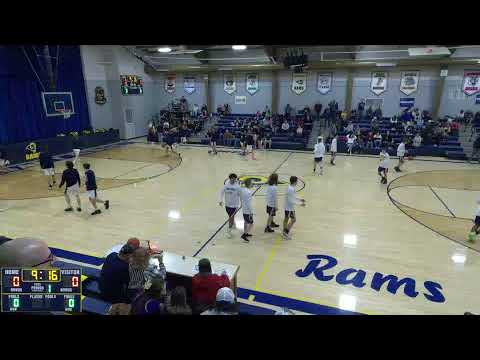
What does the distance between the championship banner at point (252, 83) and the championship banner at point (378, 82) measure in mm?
8229

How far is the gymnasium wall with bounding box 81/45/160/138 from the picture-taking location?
2131 cm

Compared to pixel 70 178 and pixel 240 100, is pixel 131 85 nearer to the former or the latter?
pixel 240 100

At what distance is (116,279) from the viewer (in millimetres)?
3938

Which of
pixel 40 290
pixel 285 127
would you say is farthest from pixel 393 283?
pixel 285 127

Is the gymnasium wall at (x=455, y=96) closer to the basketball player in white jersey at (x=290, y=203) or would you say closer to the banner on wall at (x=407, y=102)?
the banner on wall at (x=407, y=102)

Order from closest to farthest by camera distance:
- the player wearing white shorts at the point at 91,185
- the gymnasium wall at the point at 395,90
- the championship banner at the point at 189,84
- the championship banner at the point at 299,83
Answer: the player wearing white shorts at the point at 91,185 → the gymnasium wall at the point at 395,90 → the championship banner at the point at 299,83 → the championship banner at the point at 189,84

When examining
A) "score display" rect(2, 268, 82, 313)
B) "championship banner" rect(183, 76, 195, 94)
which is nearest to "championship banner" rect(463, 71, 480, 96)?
"championship banner" rect(183, 76, 195, 94)

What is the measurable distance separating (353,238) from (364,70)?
17.6 meters

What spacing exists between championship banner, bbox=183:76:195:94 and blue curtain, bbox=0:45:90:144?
8160 mm

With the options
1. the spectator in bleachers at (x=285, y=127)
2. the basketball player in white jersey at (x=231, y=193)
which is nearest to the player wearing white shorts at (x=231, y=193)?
the basketball player in white jersey at (x=231, y=193)

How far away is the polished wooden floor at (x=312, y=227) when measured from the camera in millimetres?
5789

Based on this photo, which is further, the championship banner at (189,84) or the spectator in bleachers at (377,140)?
the championship banner at (189,84)
